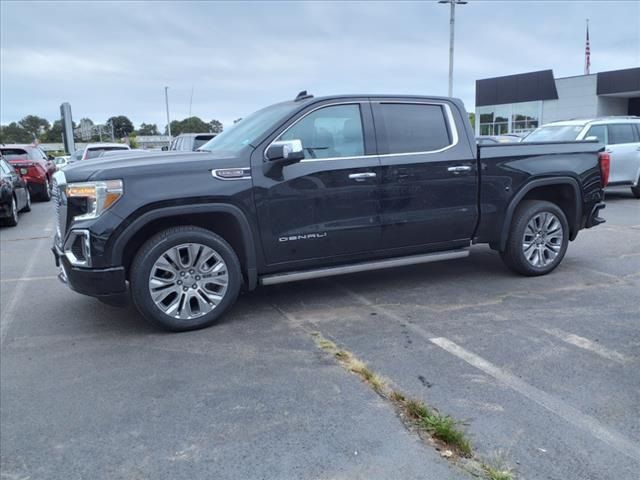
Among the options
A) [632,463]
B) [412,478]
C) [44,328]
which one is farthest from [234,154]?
[632,463]

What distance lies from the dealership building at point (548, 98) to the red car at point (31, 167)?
3396cm

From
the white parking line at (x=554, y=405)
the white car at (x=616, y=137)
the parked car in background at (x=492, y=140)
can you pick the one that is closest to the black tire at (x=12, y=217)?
the parked car in background at (x=492, y=140)

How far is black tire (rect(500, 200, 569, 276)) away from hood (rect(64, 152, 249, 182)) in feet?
9.80

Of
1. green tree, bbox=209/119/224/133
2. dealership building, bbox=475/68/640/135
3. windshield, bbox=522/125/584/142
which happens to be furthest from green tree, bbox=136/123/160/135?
windshield, bbox=522/125/584/142

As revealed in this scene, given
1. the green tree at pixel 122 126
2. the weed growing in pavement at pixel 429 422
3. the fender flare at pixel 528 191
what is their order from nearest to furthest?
the weed growing in pavement at pixel 429 422
the fender flare at pixel 528 191
the green tree at pixel 122 126

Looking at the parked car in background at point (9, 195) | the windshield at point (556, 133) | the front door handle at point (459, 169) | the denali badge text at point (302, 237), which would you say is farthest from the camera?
the windshield at point (556, 133)

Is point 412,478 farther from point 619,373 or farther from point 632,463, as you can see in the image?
point 619,373

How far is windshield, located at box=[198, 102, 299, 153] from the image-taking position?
5.10 meters

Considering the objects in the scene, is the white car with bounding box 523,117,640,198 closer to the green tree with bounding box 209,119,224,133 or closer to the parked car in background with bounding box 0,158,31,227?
the parked car in background with bounding box 0,158,31,227

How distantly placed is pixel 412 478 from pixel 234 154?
3088 millimetres

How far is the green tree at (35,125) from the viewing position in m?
93.3

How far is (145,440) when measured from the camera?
10.0 ft

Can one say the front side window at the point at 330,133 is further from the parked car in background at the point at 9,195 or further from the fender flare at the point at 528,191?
the parked car in background at the point at 9,195

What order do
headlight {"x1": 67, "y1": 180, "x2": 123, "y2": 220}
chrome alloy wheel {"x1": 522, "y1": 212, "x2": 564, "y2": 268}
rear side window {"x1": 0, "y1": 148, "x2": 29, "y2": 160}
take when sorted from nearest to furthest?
headlight {"x1": 67, "y1": 180, "x2": 123, "y2": 220}, chrome alloy wheel {"x1": 522, "y1": 212, "x2": 564, "y2": 268}, rear side window {"x1": 0, "y1": 148, "x2": 29, "y2": 160}
